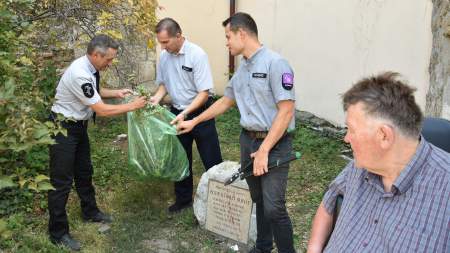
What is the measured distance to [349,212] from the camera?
1908mm

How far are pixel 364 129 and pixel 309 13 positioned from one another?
17.5 ft

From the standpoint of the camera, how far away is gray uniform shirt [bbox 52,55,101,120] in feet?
11.5

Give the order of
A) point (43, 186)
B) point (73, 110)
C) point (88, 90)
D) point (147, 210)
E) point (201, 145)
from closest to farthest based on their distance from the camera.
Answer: point (43, 186), point (88, 90), point (73, 110), point (201, 145), point (147, 210)

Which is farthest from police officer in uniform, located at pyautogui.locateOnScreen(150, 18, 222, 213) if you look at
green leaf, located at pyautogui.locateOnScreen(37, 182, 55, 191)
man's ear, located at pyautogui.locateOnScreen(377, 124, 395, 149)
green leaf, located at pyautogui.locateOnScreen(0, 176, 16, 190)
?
man's ear, located at pyautogui.locateOnScreen(377, 124, 395, 149)

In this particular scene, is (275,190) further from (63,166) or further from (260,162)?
(63,166)

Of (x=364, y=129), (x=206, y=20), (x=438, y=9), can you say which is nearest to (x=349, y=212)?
(x=364, y=129)

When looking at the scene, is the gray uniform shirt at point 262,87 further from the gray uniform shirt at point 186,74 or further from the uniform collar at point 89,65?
the uniform collar at point 89,65

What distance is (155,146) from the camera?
409 cm

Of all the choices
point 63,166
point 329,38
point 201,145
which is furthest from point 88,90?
point 329,38

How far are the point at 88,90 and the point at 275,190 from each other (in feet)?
5.21

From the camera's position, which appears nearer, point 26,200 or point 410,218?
point 410,218

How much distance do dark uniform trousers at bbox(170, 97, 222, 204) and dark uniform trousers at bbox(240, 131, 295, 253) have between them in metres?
0.85

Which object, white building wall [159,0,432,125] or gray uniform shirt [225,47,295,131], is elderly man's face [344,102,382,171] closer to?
gray uniform shirt [225,47,295,131]

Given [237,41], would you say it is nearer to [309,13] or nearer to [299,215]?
[299,215]
